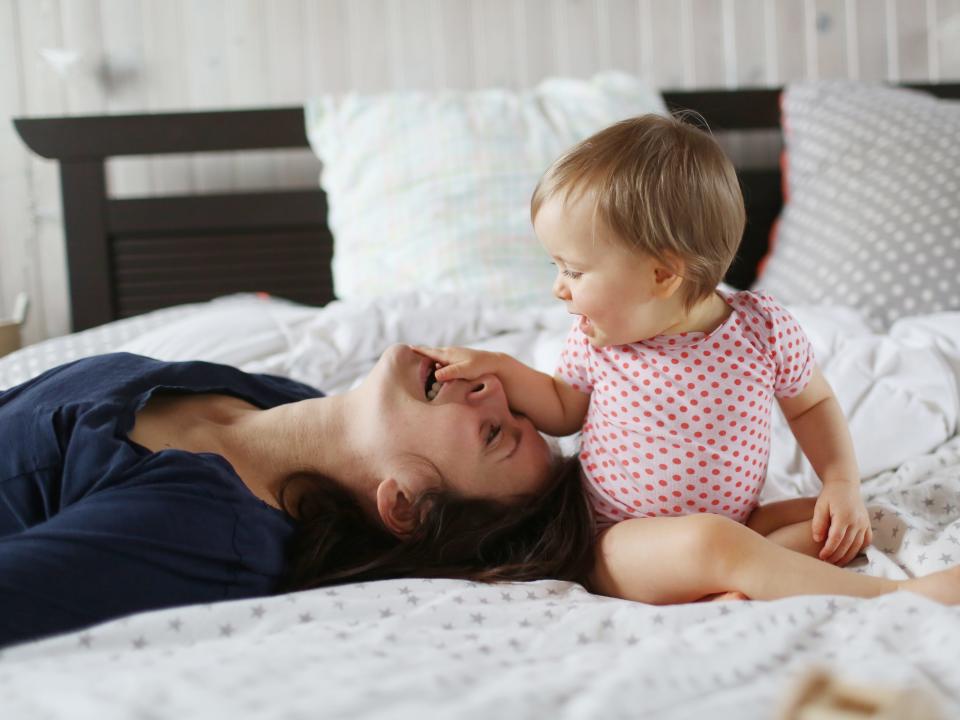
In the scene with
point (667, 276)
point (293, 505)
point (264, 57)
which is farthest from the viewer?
point (264, 57)

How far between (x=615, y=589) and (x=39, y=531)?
59 cm

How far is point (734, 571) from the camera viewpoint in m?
0.97

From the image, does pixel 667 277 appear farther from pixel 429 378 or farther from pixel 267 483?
pixel 267 483

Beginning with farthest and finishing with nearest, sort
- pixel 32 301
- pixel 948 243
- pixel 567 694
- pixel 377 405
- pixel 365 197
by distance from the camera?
pixel 32 301 < pixel 365 197 < pixel 948 243 < pixel 377 405 < pixel 567 694

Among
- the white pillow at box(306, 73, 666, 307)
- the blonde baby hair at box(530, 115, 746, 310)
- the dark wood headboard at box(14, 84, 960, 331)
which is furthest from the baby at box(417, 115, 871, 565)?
the dark wood headboard at box(14, 84, 960, 331)

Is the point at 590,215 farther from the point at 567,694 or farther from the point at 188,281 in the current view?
the point at 188,281

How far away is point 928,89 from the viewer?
2.54 m

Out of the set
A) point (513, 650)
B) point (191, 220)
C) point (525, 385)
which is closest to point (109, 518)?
point (513, 650)

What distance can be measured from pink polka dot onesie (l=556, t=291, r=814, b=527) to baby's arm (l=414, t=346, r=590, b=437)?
10 cm

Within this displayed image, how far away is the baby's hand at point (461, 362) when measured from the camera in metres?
1.18

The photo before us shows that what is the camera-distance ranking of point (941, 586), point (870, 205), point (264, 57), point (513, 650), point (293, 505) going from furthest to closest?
1. point (264, 57)
2. point (870, 205)
3. point (293, 505)
4. point (941, 586)
5. point (513, 650)

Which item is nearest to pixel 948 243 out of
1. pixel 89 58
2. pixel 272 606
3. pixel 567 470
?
pixel 567 470

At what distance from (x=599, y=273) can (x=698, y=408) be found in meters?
0.21

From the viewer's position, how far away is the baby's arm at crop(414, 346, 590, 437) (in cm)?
120
